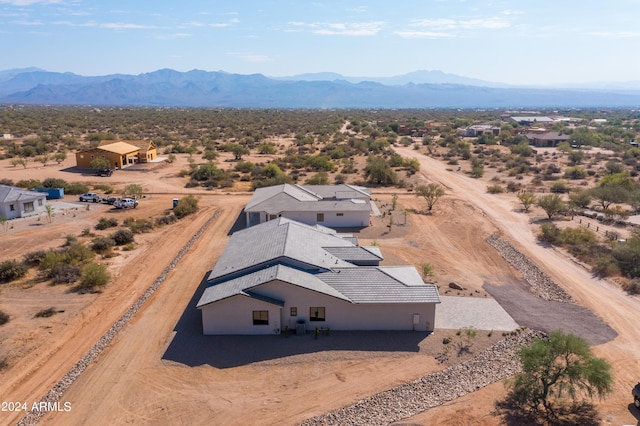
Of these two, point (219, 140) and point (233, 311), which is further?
point (219, 140)

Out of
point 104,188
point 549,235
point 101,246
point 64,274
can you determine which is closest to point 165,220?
point 101,246

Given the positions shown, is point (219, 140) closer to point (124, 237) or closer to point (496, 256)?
point (124, 237)

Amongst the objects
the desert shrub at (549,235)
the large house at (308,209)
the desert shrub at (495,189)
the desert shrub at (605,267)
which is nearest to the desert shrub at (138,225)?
the large house at (308,209)

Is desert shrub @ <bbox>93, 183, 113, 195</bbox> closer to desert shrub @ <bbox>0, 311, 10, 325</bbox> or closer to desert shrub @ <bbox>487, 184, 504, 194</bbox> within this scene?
desert shrub @ <bbox>0, 311, 10, 325</bbox>

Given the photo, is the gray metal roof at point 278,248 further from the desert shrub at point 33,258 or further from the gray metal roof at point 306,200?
the desert shrub at point 33,258

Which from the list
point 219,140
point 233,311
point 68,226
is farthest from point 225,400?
point 219,140

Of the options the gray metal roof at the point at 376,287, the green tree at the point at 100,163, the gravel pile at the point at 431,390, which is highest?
the green tree at the point at 100,163
